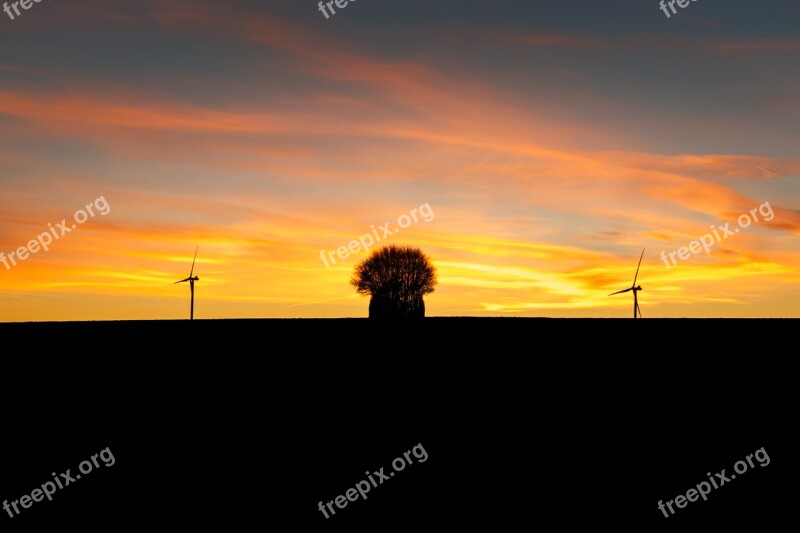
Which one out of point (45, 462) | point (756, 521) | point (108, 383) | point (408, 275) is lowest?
point (756, 521)

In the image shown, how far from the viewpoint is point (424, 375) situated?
38562mm

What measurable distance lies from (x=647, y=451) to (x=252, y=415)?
49.4 ft

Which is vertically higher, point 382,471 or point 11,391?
point 11,391

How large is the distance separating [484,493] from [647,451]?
737cm

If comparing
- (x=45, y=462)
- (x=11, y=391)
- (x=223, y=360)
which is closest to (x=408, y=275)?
(x=223, y=360)

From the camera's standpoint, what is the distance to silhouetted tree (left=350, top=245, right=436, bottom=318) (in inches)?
5226

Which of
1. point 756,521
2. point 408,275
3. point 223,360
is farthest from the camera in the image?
point 408,275

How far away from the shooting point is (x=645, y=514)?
68.3 feet

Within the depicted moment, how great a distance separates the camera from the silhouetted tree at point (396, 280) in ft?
436

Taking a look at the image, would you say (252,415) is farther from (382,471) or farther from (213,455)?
(382,471)

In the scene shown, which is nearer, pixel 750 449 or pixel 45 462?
pixel 45 462

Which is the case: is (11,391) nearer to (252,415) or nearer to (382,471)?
(252,415)

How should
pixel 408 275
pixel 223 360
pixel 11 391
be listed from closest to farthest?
pixel 11 391, pixel 223 360, pixel 408 275

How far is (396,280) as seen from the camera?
135000 millimetres
